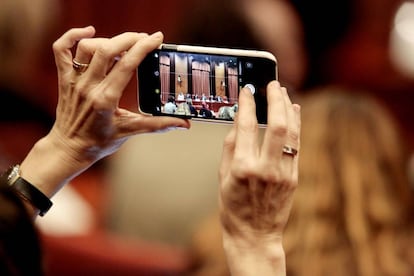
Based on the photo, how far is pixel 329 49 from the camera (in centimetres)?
450

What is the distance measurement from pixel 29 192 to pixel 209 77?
260 mm

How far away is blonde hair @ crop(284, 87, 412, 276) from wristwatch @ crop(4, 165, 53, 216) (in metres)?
0.69

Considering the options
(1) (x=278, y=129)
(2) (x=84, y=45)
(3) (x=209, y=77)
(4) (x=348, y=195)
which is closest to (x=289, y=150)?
(1) (x=278, y=129)

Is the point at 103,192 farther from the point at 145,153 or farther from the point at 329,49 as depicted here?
the point at 329,49

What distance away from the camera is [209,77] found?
1.27 metres

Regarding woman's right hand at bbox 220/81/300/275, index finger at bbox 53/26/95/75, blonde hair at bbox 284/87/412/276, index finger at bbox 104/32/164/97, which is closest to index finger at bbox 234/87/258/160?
woman's right hand at bbox 220/81/300/275

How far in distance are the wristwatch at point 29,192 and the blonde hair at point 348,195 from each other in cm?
69

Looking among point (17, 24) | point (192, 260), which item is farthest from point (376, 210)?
point (17, 24)

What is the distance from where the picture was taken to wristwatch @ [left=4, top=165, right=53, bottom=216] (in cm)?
128

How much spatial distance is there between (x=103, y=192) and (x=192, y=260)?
1413 mm

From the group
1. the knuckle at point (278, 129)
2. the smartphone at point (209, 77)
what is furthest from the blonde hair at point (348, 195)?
the knuckle at point (278, 129)

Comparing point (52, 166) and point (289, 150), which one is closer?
point (289, 150)

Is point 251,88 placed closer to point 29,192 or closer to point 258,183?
point 258,183

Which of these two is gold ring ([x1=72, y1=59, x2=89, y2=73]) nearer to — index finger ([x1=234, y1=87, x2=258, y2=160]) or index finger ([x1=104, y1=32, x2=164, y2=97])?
index finger ([x1=104, y1=32, x2=164, y2=97])
